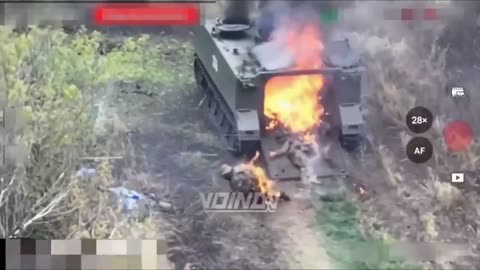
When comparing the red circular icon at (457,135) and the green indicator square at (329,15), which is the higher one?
the green indicator square at (329,15)

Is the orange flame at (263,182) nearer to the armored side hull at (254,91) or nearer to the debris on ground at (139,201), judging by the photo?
the armored side hull at (254,91)

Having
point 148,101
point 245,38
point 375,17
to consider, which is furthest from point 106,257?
point 375,17

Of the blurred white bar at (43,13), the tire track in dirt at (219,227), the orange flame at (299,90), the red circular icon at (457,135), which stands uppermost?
the blurred white bar at (43,13)

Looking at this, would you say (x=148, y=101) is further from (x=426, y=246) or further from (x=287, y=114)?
(x=426, y=246)

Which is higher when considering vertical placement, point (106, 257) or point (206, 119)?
point (206, 119)

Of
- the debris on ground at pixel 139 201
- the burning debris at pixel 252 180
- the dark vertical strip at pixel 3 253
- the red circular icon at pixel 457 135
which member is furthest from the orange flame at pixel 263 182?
the dark vertical strip at pixel 3 253

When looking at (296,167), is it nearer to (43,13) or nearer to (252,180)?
(252,180)
